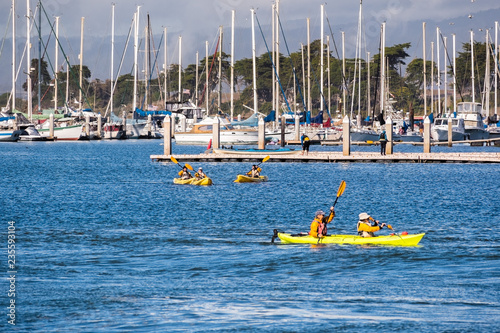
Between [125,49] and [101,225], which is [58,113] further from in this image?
[101,225]

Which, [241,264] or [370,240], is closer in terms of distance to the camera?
[241,264]

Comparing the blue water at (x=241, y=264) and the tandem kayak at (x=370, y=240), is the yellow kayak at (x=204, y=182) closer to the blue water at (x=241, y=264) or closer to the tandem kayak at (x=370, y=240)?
the blue water at (x=241, y=264)

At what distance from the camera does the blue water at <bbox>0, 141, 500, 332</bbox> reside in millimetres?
21891

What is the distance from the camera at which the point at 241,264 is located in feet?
93.2

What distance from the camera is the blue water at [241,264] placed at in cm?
2189

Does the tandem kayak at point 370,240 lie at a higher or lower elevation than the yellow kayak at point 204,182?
lower

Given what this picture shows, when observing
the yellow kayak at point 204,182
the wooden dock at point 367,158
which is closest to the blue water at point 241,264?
the yellow kayak at point 204,182

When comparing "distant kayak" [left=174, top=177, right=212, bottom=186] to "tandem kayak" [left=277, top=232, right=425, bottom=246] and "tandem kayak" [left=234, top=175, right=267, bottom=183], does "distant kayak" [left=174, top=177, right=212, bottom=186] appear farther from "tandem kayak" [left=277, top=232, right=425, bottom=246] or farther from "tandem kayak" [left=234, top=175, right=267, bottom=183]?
"tandem kayak" [left=277, top=232, right=425, bottom=246]

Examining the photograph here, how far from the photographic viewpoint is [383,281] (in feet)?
85.8

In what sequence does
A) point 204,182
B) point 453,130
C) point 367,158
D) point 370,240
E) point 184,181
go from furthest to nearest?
1. point 453,130
2. point 367,158
3. point 184,181
4. point 204,182
5. point 370,240

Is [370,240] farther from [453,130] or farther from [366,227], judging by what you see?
[453,130]

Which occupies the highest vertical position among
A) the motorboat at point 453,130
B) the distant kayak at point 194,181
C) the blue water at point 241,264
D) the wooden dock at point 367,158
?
the motorboat at point 453,130

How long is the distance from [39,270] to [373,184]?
3427cm

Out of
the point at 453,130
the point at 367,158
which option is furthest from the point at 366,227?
the point at 453,130
